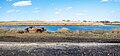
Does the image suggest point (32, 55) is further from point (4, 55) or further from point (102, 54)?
point (102, 54)

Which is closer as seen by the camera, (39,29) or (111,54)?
(111,54)

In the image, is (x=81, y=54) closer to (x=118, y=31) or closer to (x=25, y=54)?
(x=25, y=54)

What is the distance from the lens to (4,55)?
859 inches

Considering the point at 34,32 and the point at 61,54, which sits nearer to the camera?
the point at 61,54

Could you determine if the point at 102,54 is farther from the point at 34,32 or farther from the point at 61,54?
the point at 34,32

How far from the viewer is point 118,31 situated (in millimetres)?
45094

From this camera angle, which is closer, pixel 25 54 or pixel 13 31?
pixel 25 54

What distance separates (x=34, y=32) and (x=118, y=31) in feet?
38.1

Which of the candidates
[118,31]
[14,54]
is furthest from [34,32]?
[14,54]

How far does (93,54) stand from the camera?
22203 millimetres

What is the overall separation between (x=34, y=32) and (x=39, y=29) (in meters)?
1.64

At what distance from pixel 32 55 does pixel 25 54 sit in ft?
2.34

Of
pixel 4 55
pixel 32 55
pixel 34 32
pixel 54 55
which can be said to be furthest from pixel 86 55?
pixel 34 32

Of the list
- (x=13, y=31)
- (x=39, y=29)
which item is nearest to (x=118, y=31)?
(x=39, y=29)
